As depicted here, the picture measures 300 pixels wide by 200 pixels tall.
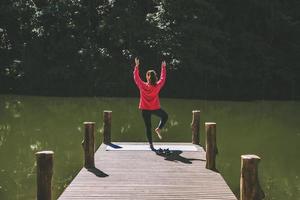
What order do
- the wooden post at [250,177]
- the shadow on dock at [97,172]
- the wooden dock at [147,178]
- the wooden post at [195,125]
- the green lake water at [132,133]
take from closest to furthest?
the wooden post at [250,177] < the wooden dock at [147,178] < the shadow on dock at [97,172] < the green lake water at [132,133] < the wooden post at [195,125]

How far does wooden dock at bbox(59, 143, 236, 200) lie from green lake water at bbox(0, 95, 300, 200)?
1.26m

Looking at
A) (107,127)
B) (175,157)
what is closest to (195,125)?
(175,157)

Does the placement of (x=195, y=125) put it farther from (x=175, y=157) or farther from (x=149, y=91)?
(x=149, y=91)

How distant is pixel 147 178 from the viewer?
9.30 metres

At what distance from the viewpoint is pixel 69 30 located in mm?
36812

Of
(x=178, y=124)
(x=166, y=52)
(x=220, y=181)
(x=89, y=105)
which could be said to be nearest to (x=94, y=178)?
(x=220, y=181)

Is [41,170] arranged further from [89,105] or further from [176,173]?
[89,105]

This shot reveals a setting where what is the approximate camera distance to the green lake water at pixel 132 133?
12.1m

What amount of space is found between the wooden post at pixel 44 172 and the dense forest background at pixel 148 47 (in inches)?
1125

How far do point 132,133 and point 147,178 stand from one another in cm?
1075

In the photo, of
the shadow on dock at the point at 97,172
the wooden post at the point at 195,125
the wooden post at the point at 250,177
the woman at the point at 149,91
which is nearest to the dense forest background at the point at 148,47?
the wooden post at the point at 195,125

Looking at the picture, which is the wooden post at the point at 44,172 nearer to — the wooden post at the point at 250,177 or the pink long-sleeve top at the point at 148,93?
the wooden post at the point at 250,177

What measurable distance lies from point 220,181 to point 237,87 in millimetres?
29917

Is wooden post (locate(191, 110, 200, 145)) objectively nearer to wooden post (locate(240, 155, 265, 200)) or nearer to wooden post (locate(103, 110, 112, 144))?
wooden post (locate(103, 110, 112, 144))
